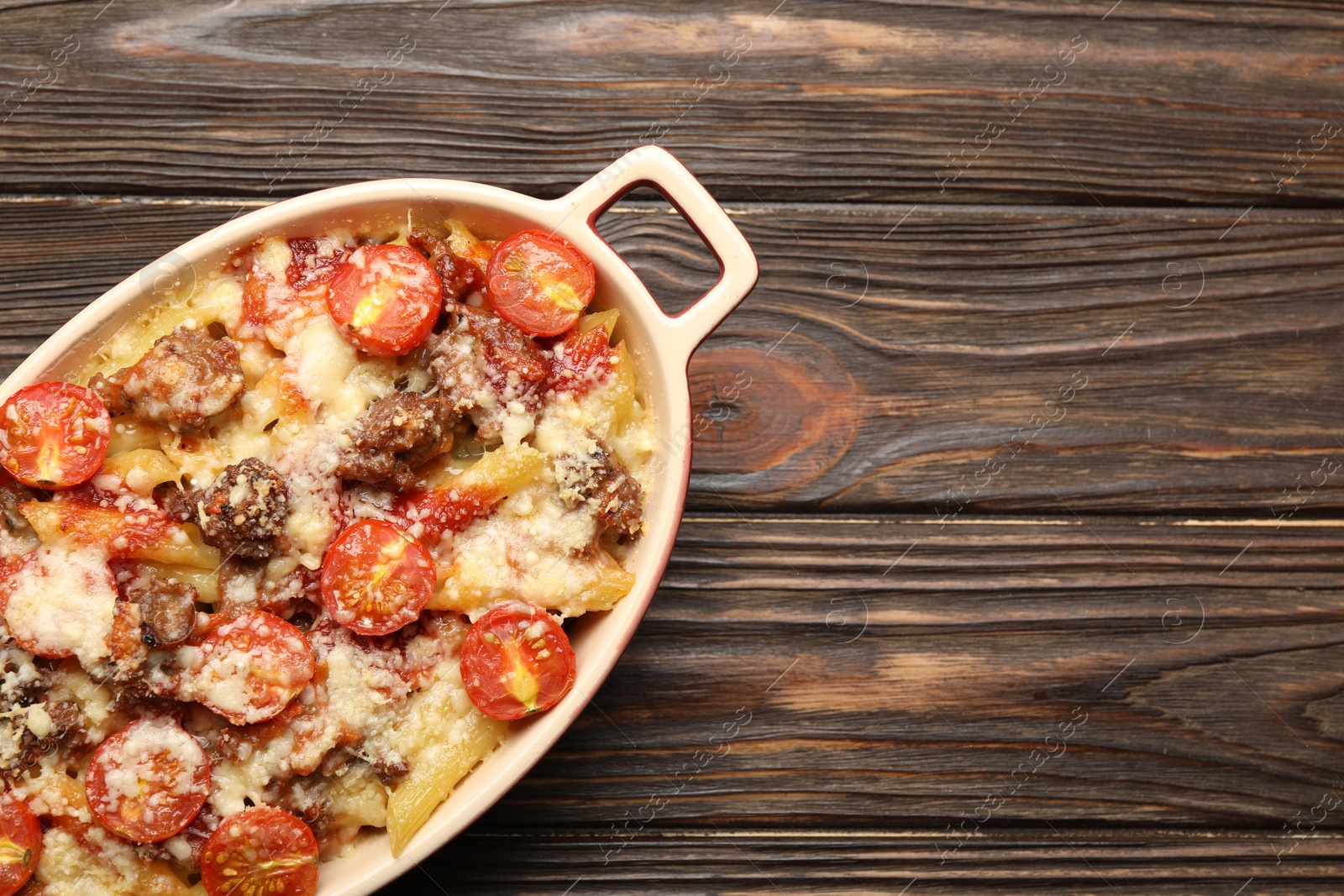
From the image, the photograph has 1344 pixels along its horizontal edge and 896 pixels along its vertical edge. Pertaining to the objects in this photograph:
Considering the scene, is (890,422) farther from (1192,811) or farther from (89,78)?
(89,78)

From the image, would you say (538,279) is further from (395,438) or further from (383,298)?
(395,438)

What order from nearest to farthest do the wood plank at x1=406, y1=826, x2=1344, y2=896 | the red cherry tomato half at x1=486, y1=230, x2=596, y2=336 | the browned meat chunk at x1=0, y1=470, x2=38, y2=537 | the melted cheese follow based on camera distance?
the melted cheese
the browned meat chunk at x1=0, y1=470, x2=38, y2=537
the red cherry tomato half at x1=486, y1=230, x2=596, y2=336
the wood plank at x1=406, y1=826, x2=1344, y2=896

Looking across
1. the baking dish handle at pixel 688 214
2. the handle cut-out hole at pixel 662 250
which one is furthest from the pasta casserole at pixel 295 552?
the handle cut-out hole at pixel 662 250

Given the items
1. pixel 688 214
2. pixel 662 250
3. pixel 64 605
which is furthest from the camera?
pixel 662 250

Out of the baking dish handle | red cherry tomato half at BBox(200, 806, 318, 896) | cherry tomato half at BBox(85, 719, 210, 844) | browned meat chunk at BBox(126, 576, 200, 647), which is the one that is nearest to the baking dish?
the baking dish handle

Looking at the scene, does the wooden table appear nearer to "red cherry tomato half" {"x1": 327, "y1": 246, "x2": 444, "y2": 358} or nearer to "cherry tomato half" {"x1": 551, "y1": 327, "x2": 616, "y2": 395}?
"cherry tomato half" {"x1": 551, "y1": 327, "x2": 616, "y2": 395}

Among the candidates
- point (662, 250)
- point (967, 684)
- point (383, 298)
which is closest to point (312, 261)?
point (383, 298)

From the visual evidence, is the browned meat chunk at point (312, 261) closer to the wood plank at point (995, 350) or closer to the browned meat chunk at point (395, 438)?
the browned meat chunk at point (395, 438)
